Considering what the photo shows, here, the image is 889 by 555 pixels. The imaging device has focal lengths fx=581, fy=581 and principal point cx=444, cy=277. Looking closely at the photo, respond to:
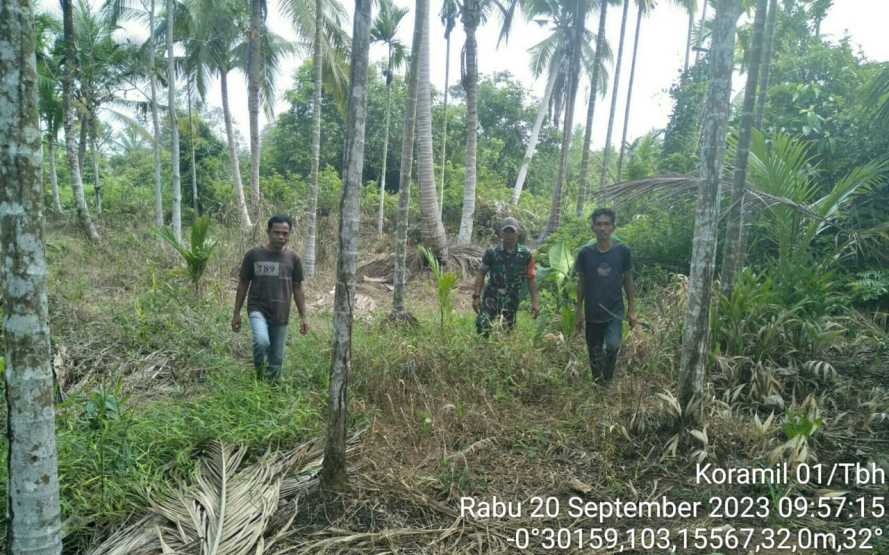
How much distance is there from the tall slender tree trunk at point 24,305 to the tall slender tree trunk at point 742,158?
5.14 metres

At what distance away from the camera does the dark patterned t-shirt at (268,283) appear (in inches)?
201

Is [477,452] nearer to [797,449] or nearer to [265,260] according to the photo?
[797,449]

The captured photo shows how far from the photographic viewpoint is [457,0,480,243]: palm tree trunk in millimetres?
13172

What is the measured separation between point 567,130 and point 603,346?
11967 mm

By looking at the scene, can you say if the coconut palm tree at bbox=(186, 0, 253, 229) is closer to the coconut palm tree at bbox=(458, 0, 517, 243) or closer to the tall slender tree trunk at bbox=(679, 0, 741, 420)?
the coconut palm tree at bbox=(458, 0, 517, 243)

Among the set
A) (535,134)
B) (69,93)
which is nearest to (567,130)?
(535,134)

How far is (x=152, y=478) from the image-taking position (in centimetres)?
348

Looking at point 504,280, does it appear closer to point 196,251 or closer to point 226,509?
point 226,509

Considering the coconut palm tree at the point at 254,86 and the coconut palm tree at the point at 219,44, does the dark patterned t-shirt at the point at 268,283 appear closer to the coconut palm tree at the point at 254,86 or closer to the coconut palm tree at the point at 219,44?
the coconut palm tree at the point at 254,86

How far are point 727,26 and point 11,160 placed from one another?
161 inches

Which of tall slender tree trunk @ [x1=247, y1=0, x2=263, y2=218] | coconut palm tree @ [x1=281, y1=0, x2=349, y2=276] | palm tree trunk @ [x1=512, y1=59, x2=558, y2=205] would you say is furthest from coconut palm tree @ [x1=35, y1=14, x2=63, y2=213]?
palm tree trunk @ [x1=512, y1=59, x2=558, y2=205]

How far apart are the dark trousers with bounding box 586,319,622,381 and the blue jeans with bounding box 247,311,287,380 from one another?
2.74 metres

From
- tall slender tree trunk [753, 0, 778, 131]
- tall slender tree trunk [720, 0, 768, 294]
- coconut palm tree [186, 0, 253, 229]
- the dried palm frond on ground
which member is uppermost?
coconut palm tree [186, 0, 253, 229]

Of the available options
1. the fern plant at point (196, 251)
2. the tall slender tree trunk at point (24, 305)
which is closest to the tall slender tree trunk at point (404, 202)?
the fern plant at point (196, 251)
